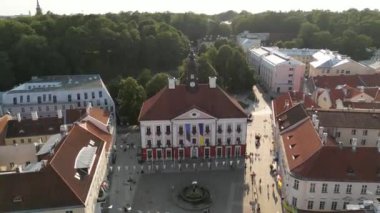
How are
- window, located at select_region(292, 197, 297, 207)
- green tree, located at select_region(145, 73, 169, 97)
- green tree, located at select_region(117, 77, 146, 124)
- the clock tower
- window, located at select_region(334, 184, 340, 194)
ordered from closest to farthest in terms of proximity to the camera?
window, located at select_region(334, 184, 340, 194)
window, located at select_region(292, 197, 297, 207)
the clock tower
green tree, located at select_region(117, 77, 146, 124)
green tree, located at select_region(145, 73, 169, 97)

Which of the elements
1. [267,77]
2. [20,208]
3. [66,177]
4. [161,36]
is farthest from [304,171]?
[161,36]

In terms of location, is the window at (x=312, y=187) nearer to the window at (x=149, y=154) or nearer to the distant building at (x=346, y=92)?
the distant building at (x=346, y=92)

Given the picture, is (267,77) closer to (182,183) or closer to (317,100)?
(317,100)

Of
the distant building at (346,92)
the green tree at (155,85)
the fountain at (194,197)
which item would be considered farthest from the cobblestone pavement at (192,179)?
the green tree at (155,85)

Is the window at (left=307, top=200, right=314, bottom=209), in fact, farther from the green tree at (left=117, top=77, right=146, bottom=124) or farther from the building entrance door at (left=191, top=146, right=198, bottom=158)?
the green tree at (left=117, top=77, right=146, bottom=124)

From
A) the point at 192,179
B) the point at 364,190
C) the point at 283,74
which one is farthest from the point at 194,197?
the point at 283,74

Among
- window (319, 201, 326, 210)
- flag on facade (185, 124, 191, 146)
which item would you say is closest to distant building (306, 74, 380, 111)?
window (319, 201, 326, 210)
